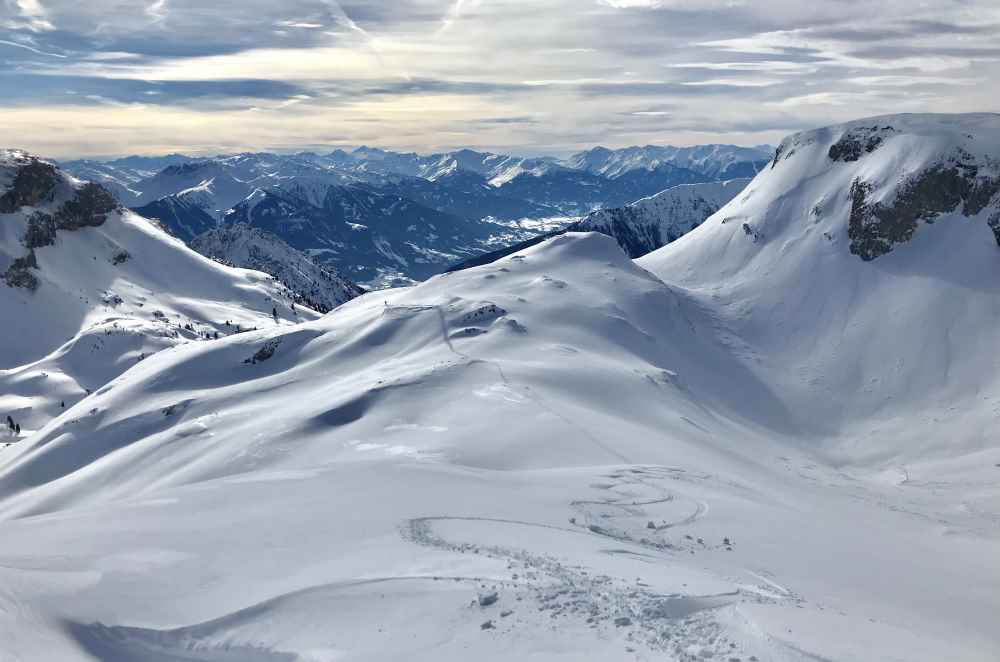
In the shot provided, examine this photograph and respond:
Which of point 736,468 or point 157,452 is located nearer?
point 736,468

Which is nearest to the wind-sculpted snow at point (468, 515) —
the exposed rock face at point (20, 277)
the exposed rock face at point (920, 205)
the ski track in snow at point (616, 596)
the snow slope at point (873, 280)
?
the ski track in snow at point (616, 596)

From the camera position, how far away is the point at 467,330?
72.1m

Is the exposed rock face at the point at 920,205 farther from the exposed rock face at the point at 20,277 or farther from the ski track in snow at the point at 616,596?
the exposed rock face at the point at 20,277

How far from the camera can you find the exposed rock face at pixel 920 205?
95.6m

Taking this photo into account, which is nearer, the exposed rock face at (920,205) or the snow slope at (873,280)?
the snow slope at (873,280)

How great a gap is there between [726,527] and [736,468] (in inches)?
732

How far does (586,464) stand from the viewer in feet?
125

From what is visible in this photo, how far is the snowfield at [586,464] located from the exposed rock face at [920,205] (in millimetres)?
591

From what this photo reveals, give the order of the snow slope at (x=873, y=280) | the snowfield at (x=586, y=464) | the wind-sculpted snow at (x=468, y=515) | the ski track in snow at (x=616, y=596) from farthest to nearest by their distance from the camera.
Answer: the snow slope at (x=873, y=280)
the snowfield at (x=586, y=464)
the wind-sculpted snow at (x=468, y=515)
the ski track in snow at (x=616, y=596)

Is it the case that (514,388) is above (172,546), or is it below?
below

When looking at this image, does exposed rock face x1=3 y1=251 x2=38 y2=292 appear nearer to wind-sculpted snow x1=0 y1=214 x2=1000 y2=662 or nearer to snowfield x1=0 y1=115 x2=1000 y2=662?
wind-sculpted snow x1=0 y1=214 x2=1000 y2=662

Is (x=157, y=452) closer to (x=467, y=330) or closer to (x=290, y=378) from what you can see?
(x=290, y=378)

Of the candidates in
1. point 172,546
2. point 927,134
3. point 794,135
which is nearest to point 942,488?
point 172,546

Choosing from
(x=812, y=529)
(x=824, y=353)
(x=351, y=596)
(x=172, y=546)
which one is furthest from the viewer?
(x=824, y=353)
